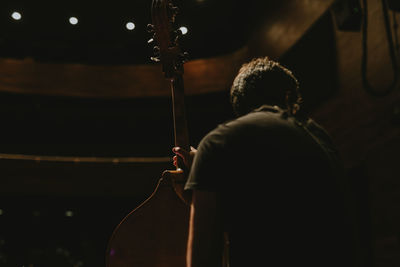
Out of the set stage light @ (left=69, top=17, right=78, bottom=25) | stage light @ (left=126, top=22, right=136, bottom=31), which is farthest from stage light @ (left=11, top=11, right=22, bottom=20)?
stage light @ (left=126, top=22, right=136, bottom=31)

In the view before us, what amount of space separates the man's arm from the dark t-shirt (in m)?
0.03

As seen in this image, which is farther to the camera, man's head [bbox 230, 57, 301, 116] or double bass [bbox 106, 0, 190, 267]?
double bass [bbox 106, 0, 190, 267]

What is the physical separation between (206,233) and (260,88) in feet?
1.66

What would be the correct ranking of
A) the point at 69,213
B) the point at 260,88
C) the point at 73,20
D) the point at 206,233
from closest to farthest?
the point at 206,233, the point at 260,88, the point at 73,20, the point at 69,213

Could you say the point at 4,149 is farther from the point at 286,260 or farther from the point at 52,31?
the point at 286,260

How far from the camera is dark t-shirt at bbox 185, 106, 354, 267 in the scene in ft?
3.63

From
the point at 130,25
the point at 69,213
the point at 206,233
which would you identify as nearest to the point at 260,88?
the point at 206,233

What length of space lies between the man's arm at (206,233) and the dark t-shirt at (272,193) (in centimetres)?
3

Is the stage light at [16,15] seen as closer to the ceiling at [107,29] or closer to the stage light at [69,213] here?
the ceiling at [107,29]

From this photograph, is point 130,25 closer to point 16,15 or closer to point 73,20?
point 73,20

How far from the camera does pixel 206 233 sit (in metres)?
1.08

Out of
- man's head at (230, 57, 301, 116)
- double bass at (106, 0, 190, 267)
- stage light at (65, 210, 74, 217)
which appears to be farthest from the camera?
stage light at (65, 210, 74, 217)

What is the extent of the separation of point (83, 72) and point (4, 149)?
6.57ft

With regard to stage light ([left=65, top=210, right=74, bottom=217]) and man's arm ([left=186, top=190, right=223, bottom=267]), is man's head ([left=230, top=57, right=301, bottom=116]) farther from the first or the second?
stage light ([left=65, top=210, right=74, bottom=217])
